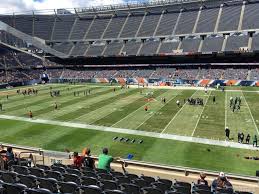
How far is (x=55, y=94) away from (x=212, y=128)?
33.4 meters

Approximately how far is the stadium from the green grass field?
0.37 ft

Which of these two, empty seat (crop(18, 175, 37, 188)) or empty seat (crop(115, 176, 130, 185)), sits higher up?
empty seat (crop(18, 175, 37, 188))

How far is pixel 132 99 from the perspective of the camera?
2000 inches

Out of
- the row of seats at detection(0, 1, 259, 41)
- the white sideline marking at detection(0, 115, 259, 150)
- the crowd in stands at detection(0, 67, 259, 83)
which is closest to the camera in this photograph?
the white sideline marking at detection(0, 115, 259, 150)

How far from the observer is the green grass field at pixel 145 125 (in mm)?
23828

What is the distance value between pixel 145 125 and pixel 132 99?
17.8 metres

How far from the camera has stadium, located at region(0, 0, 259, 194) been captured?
12.1m

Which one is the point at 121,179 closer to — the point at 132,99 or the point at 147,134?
the point at 147,134

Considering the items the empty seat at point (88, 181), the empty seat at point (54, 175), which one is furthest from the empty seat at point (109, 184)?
the empty seat at point (54, 175)

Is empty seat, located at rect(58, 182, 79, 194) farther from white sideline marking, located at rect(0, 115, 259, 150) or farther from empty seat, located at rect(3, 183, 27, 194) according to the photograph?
white sideline marking, located at rect(0, 115, 259, 150)

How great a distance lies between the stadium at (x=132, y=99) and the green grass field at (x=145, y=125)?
0.11 meters

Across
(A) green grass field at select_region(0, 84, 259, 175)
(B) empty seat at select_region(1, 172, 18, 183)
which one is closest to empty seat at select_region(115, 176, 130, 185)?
(B) empty seat at select_region(1, 172, 18, 183)

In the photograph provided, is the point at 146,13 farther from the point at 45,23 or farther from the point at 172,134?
the point at 172,134

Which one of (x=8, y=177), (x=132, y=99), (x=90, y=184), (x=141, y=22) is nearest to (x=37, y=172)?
(x=8, y=177)
